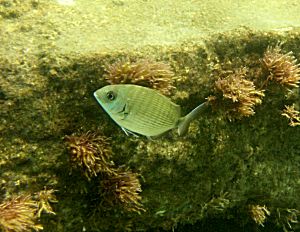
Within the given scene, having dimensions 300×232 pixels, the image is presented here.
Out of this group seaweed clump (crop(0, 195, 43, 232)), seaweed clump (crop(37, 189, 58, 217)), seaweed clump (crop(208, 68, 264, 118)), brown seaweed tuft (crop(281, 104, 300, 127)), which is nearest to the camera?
seaweed clump (crop(0, 195, 43, 232))

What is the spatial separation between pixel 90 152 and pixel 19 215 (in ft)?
3.09

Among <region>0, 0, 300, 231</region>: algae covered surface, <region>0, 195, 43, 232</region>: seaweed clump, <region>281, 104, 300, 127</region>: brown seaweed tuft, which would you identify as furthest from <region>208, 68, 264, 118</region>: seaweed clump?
<region>0, 195, 43, 232</region>: seaweed clump

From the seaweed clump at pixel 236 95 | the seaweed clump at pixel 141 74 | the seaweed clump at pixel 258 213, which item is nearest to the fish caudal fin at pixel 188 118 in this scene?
the seaweed clump at pixel 141 74

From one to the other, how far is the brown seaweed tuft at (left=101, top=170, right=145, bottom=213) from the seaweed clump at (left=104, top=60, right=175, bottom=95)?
41.3 inches

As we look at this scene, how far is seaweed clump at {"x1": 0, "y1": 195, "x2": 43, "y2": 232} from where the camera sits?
3486 mm

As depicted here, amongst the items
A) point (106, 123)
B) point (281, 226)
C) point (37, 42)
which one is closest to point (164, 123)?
point (106, 123)

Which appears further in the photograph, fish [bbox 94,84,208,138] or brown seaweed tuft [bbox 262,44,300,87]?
brown seaweed tuft [bbox 262,44,300,87]

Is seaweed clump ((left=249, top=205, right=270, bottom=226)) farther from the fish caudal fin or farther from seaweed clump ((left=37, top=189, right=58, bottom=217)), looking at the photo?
seaweed clump ((left=37, top=189, right=58, bottom=217))

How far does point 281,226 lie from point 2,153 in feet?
13.4

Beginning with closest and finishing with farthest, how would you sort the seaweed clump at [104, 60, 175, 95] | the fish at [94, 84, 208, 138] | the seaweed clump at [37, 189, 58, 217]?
the fish at [94, 84, 208, 138], the seaweed clump at [37, 189, 58, 217], the seaweed clump at [104, 60, 175, 95]

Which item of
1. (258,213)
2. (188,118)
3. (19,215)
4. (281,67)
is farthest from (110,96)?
(258,213)

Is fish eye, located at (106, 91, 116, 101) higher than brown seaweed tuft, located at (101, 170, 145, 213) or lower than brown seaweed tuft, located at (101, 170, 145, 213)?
higher

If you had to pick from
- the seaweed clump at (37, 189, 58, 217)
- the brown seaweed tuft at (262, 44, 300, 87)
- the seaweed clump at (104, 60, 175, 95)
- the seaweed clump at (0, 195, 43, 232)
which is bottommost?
the seaweed clump at (37, 189, 58, 217)

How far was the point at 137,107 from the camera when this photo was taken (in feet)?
10.1
